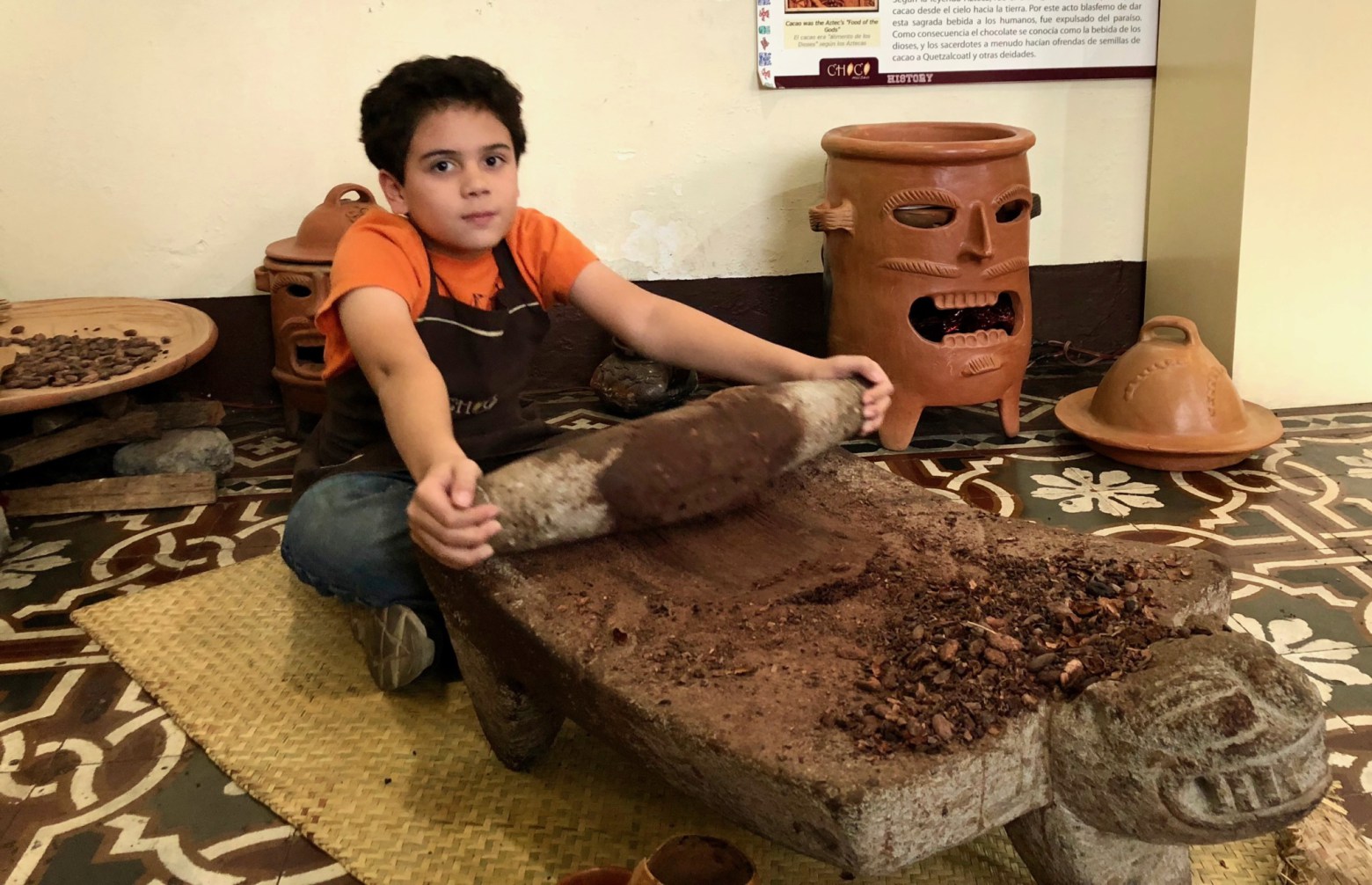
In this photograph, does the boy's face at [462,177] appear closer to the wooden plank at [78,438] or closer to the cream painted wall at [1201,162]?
the wooden plank at [78,438]

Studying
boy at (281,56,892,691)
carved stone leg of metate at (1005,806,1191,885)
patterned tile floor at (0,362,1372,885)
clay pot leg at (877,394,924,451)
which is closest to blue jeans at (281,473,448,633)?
boy at (281,56,892,691)

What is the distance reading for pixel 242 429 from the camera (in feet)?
9.16

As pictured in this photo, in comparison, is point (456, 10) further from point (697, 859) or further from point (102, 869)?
point (697, 859)

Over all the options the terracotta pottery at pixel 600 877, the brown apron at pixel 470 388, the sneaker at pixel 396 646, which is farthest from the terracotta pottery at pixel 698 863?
the brown apron at pixel 470 388

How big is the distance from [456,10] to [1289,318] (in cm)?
209

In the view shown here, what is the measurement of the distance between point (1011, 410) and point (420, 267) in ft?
4.90

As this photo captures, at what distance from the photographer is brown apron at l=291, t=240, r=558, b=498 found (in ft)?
5.34

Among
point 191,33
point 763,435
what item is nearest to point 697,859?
point 763,435

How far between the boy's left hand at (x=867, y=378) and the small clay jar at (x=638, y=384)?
1222 mm

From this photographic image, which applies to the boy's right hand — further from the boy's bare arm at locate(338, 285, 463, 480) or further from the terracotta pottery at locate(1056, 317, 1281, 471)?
the terracotta pottery at locate(1056, 317, 1281, 471)

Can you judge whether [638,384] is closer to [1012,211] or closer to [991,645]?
[1012,211]

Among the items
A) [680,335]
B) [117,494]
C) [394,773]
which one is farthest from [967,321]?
[117,494]

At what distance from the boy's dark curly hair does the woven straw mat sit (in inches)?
29.6

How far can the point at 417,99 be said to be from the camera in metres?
1.52
